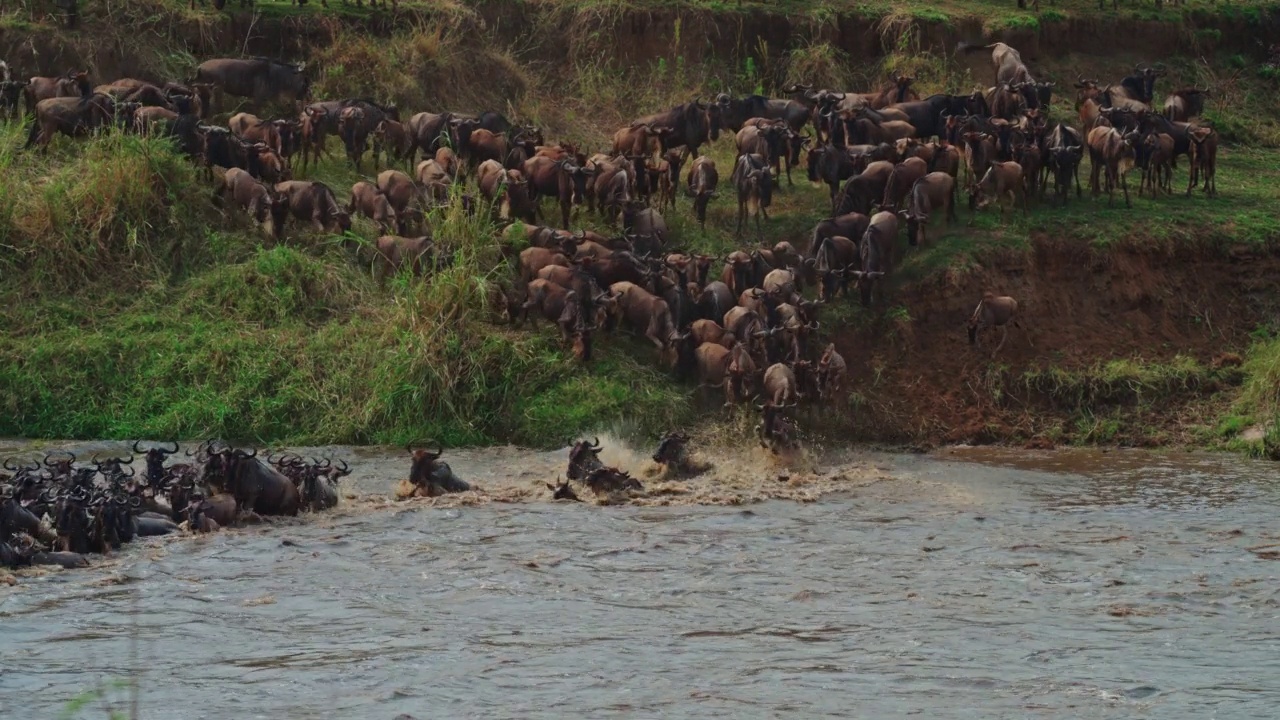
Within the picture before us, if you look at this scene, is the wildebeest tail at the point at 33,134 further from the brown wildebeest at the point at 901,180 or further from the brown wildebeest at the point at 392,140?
the brown wildebeest at the point at 901,180

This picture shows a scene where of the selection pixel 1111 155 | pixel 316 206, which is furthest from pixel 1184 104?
pixel 316 206

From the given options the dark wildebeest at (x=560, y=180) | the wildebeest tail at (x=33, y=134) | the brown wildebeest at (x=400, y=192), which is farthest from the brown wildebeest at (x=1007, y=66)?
the wildebeest tail at (x=33, y=134)

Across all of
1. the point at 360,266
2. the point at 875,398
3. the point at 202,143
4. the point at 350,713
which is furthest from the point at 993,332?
the point at 350,713

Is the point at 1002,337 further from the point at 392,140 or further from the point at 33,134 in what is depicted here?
the point at 33,134

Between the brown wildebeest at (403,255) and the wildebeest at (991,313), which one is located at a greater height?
the brown wildebeest at (403,255)

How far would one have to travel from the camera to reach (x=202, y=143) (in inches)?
750

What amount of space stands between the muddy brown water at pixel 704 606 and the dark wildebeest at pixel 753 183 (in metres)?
4.66

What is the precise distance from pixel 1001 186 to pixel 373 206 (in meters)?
6.51

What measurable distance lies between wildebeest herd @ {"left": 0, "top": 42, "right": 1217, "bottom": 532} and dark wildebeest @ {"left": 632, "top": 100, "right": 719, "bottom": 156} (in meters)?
0.02

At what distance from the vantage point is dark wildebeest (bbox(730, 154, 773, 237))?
62.6 feet

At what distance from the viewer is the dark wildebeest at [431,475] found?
46.6 ft

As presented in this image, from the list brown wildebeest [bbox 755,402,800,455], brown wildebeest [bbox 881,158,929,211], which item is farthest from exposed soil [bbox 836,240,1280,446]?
brown wildebeest [bbox 755,402,800,455]

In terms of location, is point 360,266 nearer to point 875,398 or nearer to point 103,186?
point 103,186

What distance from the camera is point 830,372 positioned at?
16344 millimetres
